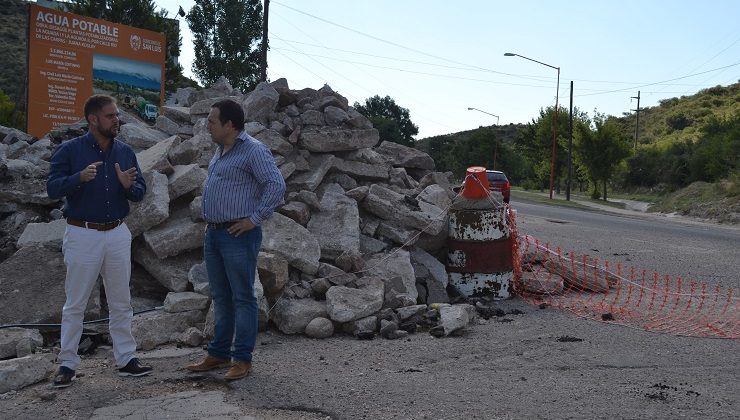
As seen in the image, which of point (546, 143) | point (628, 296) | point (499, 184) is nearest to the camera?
point (628, 296)

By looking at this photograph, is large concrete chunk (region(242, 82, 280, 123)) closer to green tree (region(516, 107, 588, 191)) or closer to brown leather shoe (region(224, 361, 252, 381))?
brown leather shoe (region(224, 361, 252, 381))

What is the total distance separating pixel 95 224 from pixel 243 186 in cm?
105

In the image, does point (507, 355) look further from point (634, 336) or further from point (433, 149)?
point (433, 149)

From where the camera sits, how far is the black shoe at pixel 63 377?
453cm

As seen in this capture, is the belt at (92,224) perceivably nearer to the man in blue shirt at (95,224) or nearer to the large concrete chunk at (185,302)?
the man in blue shirt at (95,224)

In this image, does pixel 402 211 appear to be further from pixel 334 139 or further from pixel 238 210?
pixel 238 210

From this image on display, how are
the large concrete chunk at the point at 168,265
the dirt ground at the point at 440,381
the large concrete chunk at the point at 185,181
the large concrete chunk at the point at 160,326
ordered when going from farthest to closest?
1. the large concrete chunk at the point at 185,181
2. the large concrete chunk at the point at 168,265
3. the large concrete chunk at the point at 160,326
4. the dirt ground at the point at 440,381

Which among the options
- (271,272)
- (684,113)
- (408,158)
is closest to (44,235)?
(271,272)

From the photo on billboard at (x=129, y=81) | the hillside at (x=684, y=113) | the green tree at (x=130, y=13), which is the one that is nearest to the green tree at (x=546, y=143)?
the hillside at (x=684, y=113)

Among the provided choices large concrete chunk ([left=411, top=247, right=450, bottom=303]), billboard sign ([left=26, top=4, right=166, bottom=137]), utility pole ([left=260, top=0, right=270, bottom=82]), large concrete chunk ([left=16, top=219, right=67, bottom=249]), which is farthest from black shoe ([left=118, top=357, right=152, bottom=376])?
utility pole ([left=260, top=0, right=270, bottom=82])

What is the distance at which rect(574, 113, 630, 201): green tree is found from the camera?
1631 inches

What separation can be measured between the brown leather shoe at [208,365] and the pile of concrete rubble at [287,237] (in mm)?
710

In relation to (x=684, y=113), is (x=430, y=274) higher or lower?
lower

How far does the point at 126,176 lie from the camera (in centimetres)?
480
